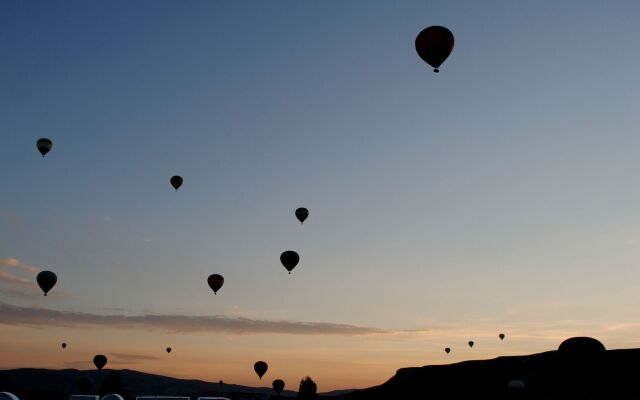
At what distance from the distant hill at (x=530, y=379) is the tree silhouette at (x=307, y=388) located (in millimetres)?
58299

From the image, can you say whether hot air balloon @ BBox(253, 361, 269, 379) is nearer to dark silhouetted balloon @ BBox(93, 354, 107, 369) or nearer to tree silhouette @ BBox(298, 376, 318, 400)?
dark silhouetted balloon @ BBox(93, 354, 107, 369)

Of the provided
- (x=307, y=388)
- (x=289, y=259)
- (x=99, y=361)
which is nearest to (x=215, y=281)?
(x=289, y=259)

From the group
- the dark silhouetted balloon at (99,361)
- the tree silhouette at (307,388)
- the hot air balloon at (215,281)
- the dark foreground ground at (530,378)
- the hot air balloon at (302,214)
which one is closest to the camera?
the hot air balloon at (215,281)

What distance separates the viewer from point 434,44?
1745 inches

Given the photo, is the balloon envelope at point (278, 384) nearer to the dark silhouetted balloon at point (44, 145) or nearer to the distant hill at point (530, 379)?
the distant hill at point (530, 379)

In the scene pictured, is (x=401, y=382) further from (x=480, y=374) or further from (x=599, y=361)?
(x=599, y=361)

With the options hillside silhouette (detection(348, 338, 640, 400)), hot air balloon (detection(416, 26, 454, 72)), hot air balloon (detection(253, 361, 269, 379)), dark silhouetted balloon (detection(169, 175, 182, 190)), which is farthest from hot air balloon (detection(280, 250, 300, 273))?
hot air balloon (detection(416, 26, 454, 72))

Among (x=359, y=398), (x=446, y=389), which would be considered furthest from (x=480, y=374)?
(x=359, y=398)

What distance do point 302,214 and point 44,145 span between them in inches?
1072

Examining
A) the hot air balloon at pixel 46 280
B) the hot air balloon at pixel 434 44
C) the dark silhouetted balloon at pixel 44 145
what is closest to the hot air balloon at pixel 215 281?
the hot air balloon at pixel 46 280

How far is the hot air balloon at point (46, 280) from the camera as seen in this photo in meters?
70.4

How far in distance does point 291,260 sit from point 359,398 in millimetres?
55227

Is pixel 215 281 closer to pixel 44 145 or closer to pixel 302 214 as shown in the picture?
pixel 302 214

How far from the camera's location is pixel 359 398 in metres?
119
